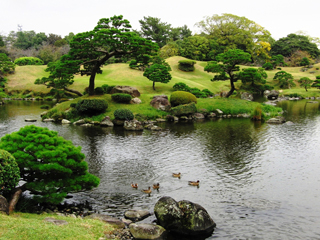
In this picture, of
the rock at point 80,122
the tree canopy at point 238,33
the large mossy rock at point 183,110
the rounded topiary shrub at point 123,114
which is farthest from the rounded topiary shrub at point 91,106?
the tree canopy at point 238,33

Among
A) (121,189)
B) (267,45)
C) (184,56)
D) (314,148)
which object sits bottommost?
(121,189)

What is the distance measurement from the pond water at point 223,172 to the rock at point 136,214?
1.90 feet

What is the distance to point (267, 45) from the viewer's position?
96625 mm

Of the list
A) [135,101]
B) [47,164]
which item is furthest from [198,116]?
[47,164]

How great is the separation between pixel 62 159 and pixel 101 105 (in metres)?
23.8

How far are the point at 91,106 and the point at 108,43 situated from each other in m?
8.44

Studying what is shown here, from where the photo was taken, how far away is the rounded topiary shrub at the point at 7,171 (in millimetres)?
11078

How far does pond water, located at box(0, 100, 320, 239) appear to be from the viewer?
12953mm

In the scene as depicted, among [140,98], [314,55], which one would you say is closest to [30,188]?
[140,98]

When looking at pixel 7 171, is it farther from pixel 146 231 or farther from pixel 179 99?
pixel 179 99

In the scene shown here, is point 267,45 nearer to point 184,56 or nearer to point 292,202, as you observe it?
point 184,56

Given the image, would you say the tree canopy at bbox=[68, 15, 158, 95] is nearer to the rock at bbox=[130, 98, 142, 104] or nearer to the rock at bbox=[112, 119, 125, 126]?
the rock at bbox=[130, 98, 142, 104]

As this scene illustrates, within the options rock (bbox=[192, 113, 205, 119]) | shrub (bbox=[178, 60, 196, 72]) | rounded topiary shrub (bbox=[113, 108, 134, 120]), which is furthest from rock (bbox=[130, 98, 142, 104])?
shrub (bbox=[178, 60, 196, 72])

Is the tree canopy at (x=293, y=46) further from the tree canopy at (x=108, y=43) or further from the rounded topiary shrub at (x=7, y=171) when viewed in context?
the rounded topiary shrub at (x=7, y=171)
